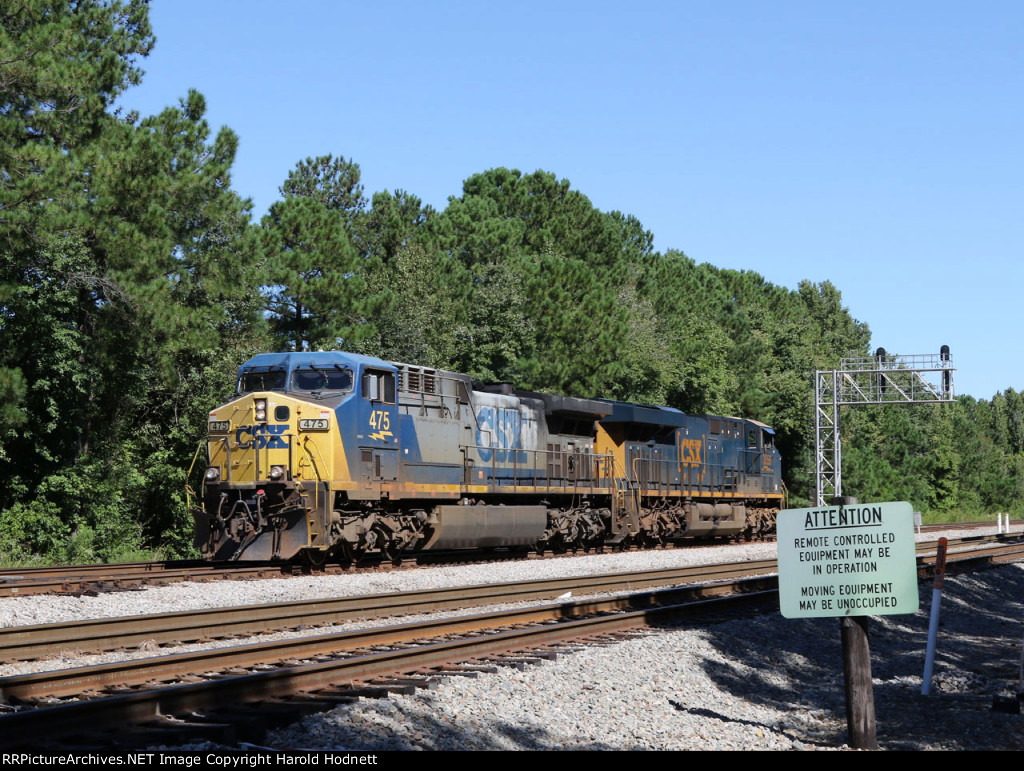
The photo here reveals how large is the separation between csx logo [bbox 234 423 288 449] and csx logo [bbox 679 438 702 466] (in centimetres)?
1411

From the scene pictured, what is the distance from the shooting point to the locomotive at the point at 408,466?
16969 millimetres

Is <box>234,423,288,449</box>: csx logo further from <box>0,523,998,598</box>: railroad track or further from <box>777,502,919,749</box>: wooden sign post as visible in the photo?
<box>777,502,919,749</box>: wooden sign post

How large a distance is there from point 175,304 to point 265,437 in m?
10.0

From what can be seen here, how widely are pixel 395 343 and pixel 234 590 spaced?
23450 millimetres

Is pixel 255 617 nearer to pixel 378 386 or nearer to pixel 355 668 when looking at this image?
pixel 355 668

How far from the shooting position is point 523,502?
74.5ft

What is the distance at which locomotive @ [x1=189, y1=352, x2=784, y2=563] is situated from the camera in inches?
668

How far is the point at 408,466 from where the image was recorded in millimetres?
18656

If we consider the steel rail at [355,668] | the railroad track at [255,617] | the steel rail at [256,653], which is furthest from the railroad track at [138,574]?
the steel rail at [355,668]

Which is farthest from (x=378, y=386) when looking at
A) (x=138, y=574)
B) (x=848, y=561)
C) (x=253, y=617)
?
(x=848, y=561)

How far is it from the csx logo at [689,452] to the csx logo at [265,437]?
14115mm

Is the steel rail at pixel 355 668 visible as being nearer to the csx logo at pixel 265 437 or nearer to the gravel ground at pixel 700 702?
the gravel ground at pixel 700 702

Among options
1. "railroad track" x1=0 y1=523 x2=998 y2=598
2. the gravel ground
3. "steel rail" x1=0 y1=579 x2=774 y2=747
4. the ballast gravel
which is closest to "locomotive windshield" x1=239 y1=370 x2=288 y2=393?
"railroad track" x1=0 y1=523 x2=998 y2=598

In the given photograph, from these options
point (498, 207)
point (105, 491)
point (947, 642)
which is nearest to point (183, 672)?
point (947, 642)
